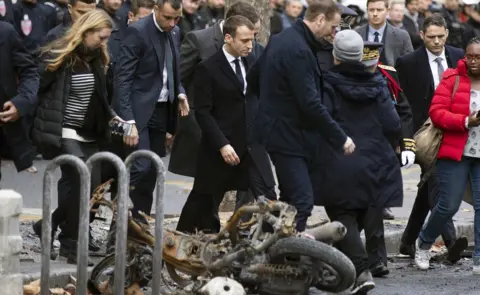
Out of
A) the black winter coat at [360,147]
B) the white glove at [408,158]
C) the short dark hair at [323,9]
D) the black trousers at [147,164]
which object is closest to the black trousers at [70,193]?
the black trousers at [147,164]

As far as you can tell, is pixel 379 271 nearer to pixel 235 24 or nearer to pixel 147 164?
pixel 147 164

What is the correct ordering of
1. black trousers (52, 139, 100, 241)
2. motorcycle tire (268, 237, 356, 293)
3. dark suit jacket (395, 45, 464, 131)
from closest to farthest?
motorcycle tire (268, 237, 356, 293) < black trousers (52, 139, 100, 241) < dark suit jacket (395, 45, 464, 131)

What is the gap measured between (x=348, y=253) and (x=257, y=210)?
1.39m

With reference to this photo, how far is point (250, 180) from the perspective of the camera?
12266 mm

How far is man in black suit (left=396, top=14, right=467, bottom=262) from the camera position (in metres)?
13.1

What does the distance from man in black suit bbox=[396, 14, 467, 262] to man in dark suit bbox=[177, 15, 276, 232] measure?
1401 millimetres

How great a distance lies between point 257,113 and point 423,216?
256cm

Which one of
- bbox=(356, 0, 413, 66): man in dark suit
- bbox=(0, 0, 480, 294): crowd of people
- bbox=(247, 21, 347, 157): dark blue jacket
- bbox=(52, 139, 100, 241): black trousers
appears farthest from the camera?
bbox=(356, 0, 413, 66): man in dark suit

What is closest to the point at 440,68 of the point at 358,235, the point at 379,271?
the point at 379,271

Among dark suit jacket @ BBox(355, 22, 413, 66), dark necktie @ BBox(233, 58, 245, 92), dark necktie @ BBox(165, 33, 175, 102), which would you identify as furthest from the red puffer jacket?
dark suit jacket @ BBox(355, 22, 413, 66)

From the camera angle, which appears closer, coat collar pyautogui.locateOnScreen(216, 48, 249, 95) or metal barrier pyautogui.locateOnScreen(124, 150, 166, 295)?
metal barrier pyautogui.locateOnScreen(124, 150, 166, 295)

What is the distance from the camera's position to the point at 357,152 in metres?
11.0

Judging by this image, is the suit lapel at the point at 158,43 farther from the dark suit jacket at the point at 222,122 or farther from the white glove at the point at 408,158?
the white glove at the point at 408,158

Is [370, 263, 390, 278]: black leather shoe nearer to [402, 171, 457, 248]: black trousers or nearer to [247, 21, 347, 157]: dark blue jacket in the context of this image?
[402, 171, 457, 248]: black trousers
